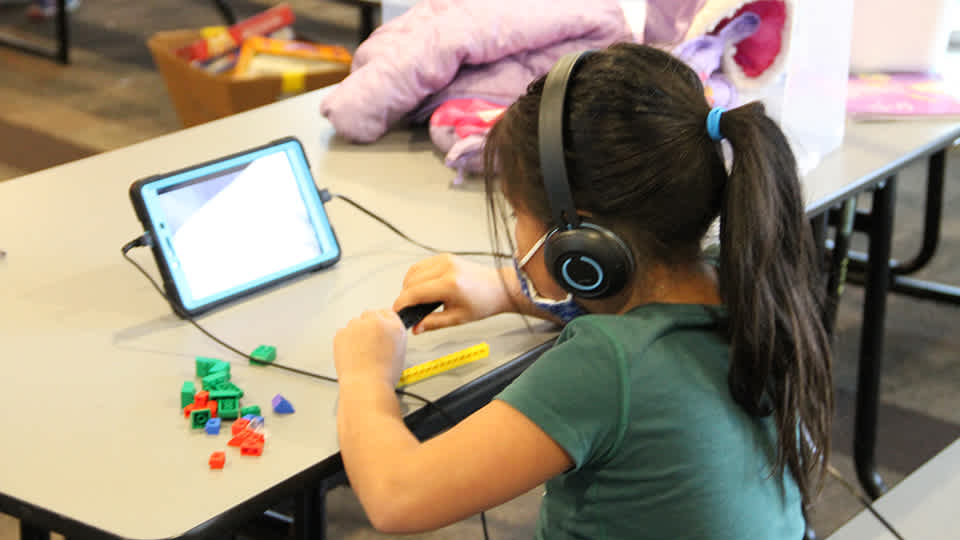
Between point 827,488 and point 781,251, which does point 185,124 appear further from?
point 781,251

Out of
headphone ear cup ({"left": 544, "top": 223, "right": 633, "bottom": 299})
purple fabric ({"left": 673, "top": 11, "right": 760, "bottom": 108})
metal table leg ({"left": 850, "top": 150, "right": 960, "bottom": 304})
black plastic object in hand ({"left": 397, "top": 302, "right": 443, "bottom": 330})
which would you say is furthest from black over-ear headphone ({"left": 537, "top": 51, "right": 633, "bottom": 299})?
metal table leg ({"left": 850, "top": 150, "right": 960, "bottom": 304})

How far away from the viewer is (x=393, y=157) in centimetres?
150

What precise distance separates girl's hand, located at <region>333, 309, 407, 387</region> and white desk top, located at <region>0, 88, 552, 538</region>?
0.03 m

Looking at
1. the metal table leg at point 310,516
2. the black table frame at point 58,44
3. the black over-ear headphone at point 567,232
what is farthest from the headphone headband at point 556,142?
the black table frame at point 58,44

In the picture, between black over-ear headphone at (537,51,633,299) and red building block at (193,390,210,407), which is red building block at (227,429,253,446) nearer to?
red building block at (193,390,210,407)

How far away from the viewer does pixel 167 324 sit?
107cm

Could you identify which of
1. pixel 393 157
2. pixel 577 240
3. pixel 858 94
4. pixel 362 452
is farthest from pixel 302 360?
pixel 858 94

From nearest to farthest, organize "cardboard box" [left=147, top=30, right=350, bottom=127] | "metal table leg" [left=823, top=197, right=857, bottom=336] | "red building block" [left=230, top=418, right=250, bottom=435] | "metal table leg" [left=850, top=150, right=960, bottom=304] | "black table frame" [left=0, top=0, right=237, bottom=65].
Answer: "red building block" [left=230, top=418, right=250, bottom=435]
"metal table leg" [left=823, top=197, right=857, bottom=336]
"metal table leg" [left=850, top=150, right=960, bottom=304]
"cardboard box" [left=147, top=30, right=350, bottom=127]
"black table frame" [left=0, top=0, right=237, bottom=65]

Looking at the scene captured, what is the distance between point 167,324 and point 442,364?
0.95 feet

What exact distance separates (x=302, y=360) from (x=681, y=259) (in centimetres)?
37

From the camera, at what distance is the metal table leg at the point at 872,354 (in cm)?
181

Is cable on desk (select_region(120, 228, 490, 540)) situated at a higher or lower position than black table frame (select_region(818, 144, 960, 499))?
higher

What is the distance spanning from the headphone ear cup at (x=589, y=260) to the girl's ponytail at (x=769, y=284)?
8cm

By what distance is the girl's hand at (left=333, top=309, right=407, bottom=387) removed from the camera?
94 cm
